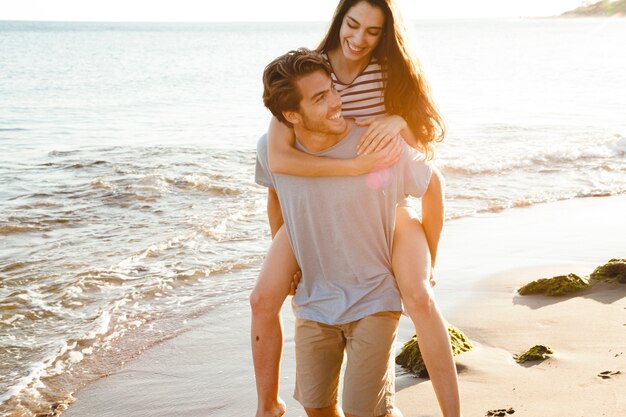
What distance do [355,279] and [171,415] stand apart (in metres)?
1.66

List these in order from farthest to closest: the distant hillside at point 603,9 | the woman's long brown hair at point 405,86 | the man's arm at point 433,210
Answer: the distant hillside at point 603,9
the woman's long brown hair at point 405,86
the man's arm at point 433,210

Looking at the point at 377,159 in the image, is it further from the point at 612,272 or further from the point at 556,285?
the point at 612,272

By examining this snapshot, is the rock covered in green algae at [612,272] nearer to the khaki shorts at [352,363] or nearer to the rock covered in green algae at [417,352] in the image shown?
the rock covered in green algae at [417,352]

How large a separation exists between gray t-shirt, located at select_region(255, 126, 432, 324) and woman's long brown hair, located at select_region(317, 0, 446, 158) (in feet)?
0.99

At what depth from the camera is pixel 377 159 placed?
3352 mm

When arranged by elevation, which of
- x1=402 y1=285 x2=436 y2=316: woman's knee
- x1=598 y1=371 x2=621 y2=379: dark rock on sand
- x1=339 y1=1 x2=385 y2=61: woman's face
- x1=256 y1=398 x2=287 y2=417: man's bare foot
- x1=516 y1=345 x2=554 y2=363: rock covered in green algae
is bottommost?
x1=516 y1=345 x2=554 y2=363: rock covered in green algae

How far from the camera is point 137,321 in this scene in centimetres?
607

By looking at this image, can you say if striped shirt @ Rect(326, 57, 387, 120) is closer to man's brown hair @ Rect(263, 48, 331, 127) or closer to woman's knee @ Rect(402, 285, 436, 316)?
man's brown hair @ Rect(263, 48, 331, 127)

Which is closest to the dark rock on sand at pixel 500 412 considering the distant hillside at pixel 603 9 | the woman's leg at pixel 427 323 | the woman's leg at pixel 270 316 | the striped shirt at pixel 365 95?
the woman's leg at pixel 427 323

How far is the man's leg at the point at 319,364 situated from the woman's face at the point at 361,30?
1.41 m

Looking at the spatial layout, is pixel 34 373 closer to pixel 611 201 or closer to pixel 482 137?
pixel 611 201

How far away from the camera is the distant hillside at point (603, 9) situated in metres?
111

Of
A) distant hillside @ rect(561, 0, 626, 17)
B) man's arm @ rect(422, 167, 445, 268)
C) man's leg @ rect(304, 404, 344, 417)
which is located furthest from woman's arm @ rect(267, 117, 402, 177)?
distant hillside @ rect(561, 0, 626, 17)

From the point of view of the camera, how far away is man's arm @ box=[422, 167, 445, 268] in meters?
3.63
